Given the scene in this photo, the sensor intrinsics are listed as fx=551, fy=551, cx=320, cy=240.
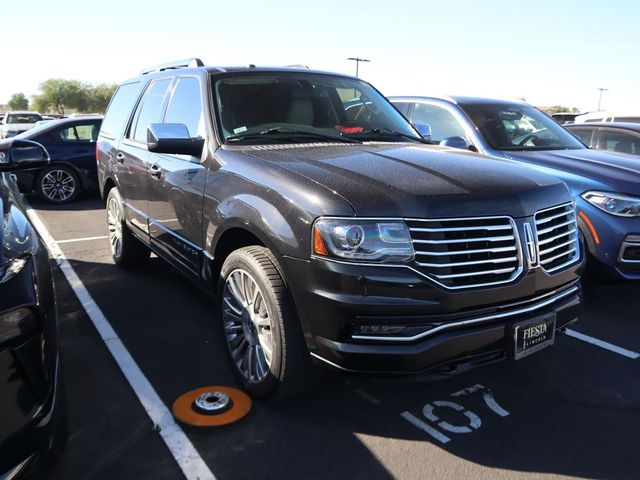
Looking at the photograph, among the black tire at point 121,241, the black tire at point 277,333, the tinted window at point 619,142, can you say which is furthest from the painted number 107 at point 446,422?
the tinted window at point 619,142

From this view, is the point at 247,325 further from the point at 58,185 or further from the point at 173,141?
the point at 58,185

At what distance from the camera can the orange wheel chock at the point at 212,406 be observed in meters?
3.00

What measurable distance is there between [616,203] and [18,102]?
109 metres

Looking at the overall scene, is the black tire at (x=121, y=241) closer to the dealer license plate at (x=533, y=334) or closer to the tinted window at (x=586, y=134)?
the dealer license plate at (x=533, y=334)

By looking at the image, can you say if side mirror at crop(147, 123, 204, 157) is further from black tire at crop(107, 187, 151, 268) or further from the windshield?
black tire at crop(107, 187, 151, 268)

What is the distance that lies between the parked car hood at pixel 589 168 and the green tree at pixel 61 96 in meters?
88.5

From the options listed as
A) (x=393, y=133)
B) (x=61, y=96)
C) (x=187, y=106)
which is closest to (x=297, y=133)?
(x=393, y=133)

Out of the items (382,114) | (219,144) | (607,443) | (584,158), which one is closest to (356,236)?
(219,144)

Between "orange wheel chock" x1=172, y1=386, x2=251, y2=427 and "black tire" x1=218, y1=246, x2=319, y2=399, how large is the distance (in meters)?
0.11

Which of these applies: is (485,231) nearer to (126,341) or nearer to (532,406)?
(532,406)

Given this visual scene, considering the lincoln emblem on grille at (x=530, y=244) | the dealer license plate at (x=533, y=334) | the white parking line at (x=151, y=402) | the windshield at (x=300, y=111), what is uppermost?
the windshield at (x=300, y=111)

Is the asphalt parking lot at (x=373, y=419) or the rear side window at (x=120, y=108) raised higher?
the rear side window at (x=120, y=108)

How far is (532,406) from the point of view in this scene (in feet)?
10.5

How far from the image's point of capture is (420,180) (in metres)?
2.80
